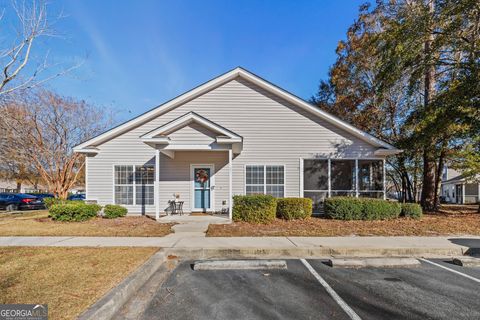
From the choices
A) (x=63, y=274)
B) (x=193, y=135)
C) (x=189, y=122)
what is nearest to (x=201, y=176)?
(x=193, y=135)

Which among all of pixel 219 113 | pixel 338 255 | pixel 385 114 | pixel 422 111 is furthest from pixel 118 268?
pixel 385 114

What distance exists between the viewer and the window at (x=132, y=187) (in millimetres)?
13227

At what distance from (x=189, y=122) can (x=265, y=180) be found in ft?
15.4

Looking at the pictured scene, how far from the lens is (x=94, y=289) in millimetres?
4008

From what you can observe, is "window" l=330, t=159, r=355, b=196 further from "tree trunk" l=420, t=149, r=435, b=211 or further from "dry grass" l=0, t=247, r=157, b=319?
"dry grass" l=0, t=247, r=157, b=319

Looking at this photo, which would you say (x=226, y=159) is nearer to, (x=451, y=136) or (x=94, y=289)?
(x=94, y=289)

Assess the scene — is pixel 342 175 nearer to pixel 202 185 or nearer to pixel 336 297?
pixel 202 185

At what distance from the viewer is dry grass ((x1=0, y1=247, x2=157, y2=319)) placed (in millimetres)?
3658

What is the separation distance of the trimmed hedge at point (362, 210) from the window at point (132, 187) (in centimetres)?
878

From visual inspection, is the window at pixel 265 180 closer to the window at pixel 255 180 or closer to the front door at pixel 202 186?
the window at pixel 255 180

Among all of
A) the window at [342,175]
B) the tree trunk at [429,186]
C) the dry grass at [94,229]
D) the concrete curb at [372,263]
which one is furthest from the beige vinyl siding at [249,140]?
the concrete curb at [372,263]

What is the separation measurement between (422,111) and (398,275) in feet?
37.2

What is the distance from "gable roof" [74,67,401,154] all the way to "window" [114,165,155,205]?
6.15 ft

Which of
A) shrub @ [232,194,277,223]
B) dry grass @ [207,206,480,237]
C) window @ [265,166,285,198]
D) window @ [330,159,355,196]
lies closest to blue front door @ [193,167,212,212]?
shrub @ [232,194,277,223]
